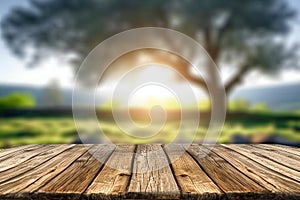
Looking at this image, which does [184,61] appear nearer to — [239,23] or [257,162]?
[239,23]

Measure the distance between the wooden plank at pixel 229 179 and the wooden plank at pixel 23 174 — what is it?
25.4 inches

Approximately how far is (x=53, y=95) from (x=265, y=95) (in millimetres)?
4988

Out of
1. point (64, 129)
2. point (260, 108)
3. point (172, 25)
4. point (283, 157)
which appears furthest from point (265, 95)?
point (283, 157)

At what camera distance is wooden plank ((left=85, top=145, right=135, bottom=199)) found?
1.06 m

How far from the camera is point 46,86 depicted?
806 centimetres

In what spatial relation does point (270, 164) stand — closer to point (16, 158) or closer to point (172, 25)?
point (16, 158)

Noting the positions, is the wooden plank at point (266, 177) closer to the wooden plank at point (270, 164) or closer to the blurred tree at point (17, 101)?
the wooden plank at point (270, 164)

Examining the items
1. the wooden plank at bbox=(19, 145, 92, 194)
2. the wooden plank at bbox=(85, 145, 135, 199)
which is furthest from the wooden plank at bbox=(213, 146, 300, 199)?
the wooden plank at bbox=(19, 145, 92, 194)

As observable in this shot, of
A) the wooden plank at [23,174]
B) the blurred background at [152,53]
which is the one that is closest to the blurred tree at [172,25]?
the blurred background at [152,53]

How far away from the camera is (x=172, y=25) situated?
8.04 metres

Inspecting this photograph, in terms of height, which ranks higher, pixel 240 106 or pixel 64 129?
pixel 240 106

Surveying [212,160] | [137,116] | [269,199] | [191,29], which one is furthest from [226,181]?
[191,29]

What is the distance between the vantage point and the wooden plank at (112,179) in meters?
1.06

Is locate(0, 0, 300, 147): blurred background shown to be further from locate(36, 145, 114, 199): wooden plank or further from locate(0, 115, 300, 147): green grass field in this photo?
locate(36, 145, 114, 199): wooden plank
